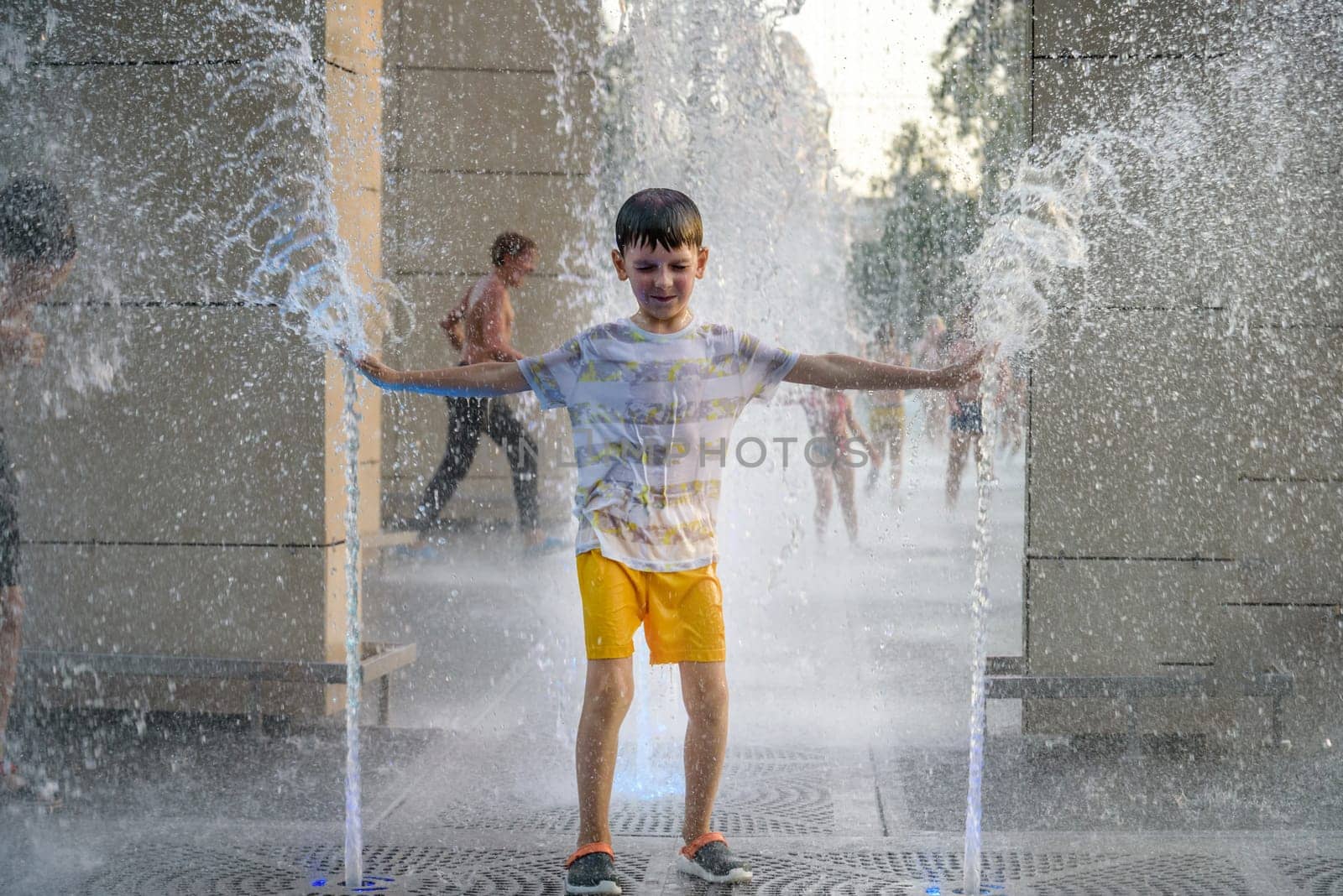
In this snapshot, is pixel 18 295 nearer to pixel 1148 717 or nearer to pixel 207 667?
pixel 207 667

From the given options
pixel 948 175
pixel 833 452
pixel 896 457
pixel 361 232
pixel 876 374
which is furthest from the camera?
pixel 948 175

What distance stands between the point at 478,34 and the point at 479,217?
1.30m

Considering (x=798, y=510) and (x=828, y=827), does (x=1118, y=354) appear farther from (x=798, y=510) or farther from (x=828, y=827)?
(x=798, y=510)

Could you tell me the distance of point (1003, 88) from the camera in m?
12.4

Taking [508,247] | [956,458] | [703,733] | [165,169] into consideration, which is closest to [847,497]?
[956,458]

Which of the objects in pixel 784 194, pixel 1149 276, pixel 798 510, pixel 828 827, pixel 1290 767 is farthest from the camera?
pixel 798 510

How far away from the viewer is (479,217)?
10.7m

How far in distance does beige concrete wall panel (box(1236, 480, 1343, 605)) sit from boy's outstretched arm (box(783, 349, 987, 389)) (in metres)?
1.90

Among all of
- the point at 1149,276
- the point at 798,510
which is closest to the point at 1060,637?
the point at 1149,276

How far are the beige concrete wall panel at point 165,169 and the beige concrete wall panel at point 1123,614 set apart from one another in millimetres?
2790

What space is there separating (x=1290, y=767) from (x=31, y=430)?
4.16 m

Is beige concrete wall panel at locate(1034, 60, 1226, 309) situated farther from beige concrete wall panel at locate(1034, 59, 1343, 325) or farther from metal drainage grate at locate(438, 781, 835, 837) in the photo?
metal drainage grate at locate(438, 781, 835, 837)

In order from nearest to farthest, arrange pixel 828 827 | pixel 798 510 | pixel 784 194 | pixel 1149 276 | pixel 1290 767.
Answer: pixel 828 827, pixel 1290 767, pixel 1149 276, pixel 784 194, pixel 798 510

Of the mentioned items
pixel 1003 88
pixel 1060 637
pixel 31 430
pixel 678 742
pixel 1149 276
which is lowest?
pixel 678 742
